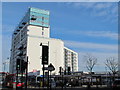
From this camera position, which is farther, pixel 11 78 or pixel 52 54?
pixel 52 54

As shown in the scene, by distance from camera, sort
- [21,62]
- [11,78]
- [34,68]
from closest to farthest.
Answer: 1. [21,62]
2. [11,78]
3. [34,68]

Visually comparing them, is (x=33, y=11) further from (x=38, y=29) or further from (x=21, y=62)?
(x=21, y=62)

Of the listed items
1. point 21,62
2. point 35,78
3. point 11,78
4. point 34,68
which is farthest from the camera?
point 34,68

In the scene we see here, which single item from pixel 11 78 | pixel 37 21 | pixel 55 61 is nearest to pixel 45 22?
pixel 37 21

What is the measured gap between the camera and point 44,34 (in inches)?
4235

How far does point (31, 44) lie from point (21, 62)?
227 ft

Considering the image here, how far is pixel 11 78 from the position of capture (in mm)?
45062

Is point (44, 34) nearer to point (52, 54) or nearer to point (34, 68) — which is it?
point (52, 54)

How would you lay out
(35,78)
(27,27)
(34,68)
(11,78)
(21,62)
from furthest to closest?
1. (27,27)
2. (34,68)
3. (35,78)
4. (11,78)
5. (21,62)

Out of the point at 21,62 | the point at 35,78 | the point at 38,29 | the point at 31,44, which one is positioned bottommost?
the point at 35,78

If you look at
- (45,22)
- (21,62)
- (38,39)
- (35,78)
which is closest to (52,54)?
(38,39)

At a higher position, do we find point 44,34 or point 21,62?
point 44,34

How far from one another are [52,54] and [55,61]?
367cm

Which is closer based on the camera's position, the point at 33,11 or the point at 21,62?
the point at 21,62
